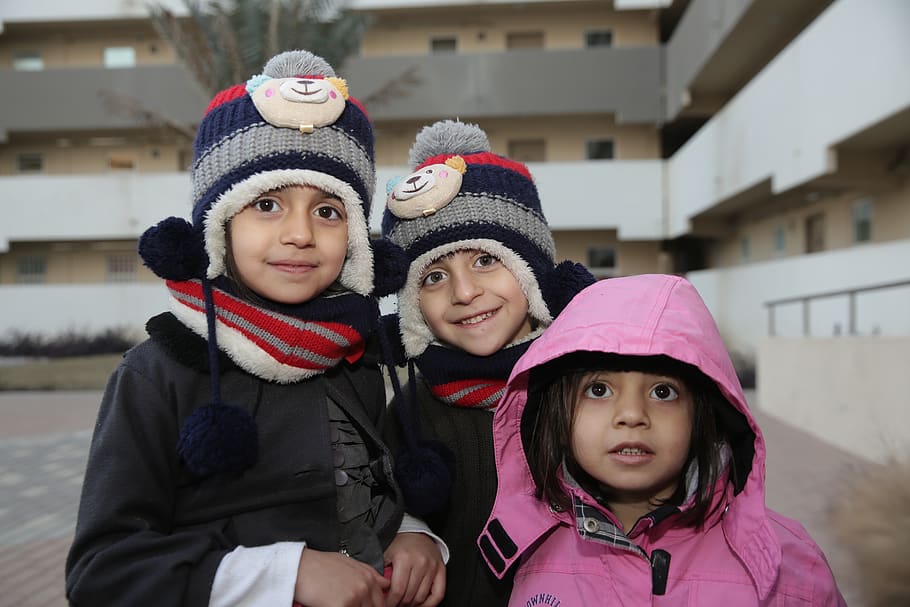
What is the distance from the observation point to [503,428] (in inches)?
87.1

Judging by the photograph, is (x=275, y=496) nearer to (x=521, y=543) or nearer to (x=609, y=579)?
(x=521, y=543)

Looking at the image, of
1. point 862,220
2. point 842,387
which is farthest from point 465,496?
point 862,220

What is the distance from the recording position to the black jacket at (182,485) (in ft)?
5.07

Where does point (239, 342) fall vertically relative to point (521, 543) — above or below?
above

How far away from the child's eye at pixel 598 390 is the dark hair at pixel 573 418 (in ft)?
0.10

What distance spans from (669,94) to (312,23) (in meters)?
9.67

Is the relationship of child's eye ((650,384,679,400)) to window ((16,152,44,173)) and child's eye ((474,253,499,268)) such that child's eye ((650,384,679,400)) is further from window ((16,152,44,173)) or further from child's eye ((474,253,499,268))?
window ((16,152,44,173))

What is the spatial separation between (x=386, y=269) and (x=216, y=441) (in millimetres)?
753

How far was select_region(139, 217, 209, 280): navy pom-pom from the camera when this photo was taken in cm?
180

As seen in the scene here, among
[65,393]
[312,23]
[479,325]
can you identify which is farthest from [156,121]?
[479,325]

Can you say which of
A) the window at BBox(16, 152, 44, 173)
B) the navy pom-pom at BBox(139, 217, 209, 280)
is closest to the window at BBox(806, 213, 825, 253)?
the navy pom-pom at BBox(139, 217, 209, 280)

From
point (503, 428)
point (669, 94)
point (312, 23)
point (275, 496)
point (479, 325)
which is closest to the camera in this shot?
point (275, 496)

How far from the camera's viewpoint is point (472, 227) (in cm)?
244

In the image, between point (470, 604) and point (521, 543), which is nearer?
point (521, 543)
